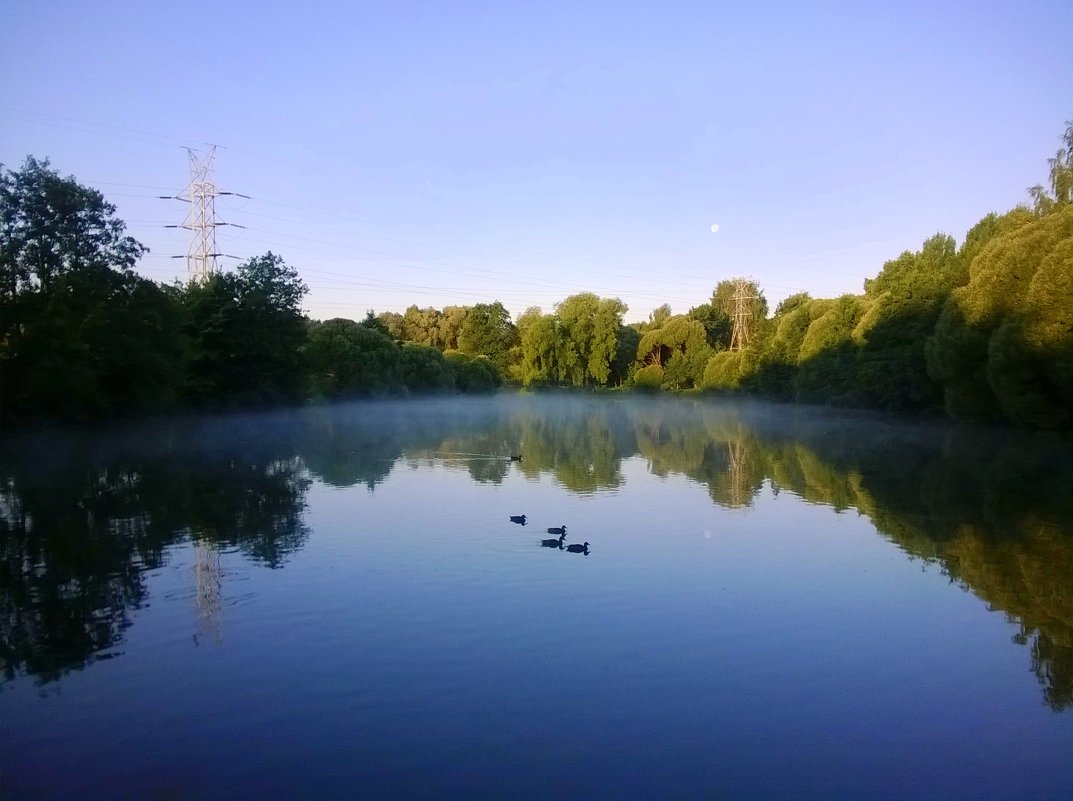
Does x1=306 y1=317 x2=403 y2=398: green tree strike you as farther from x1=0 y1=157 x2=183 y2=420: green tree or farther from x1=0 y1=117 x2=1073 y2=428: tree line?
x1=0 y1=157 x2=183 y2=420: green tree

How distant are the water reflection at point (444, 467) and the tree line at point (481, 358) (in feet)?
7.94

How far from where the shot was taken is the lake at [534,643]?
5.89 meters

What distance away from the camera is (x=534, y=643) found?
8.31 metres

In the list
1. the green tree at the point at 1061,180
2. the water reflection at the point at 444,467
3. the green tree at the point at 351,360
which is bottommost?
the water reflection at the point at 444,467

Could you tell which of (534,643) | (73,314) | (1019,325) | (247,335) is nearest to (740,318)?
(247,335)

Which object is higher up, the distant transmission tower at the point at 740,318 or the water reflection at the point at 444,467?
the distant transmission tower at the point at 740,318

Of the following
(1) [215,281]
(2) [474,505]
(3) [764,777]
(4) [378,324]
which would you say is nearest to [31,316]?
(1) [215,281]

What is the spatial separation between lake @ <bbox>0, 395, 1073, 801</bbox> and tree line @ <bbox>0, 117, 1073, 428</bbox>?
13.7m

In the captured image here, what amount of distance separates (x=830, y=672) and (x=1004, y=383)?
27439 millimetres

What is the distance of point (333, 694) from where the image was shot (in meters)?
7.05

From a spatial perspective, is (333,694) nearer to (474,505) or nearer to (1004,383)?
(474,505)

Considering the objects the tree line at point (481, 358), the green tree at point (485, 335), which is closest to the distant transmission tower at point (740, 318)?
the tree line at point (481, 358)

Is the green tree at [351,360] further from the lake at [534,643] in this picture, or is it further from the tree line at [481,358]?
the lake at [534,643]

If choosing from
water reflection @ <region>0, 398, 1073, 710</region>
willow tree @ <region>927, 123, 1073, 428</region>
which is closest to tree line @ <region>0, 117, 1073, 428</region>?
willow tree @ <region>927, 123, 1073, 428</region>
